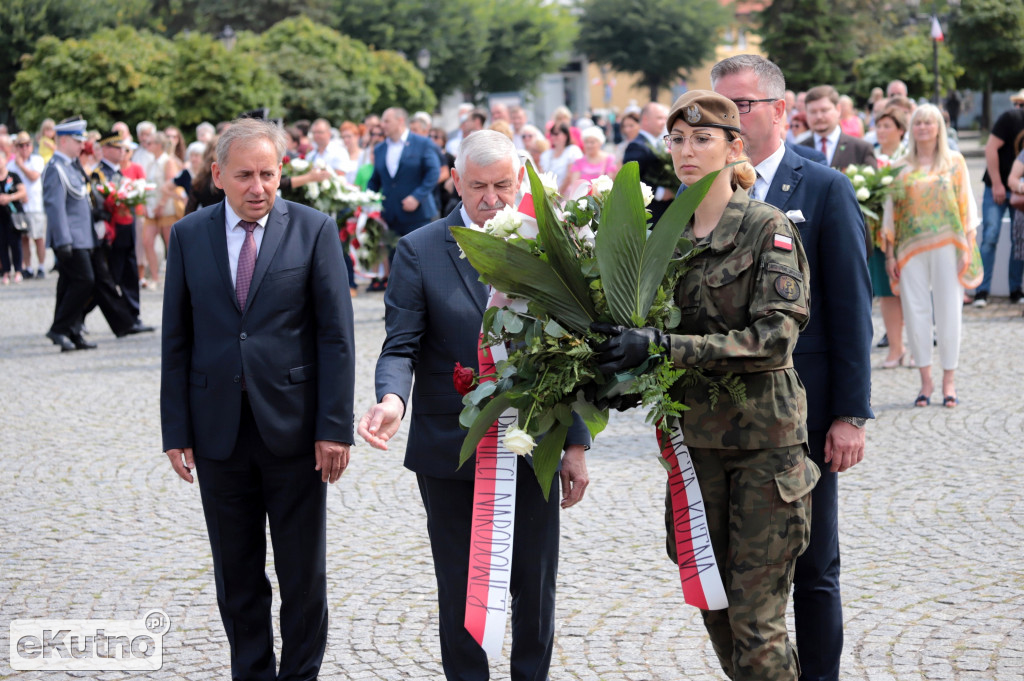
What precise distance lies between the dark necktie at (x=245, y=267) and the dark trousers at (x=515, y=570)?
0.90 metres

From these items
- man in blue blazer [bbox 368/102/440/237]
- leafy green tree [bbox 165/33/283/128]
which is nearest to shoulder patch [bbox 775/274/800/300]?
man in blue blazer [bbox 368/102/440/237]

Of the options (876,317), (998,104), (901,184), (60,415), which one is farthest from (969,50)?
(60,415)

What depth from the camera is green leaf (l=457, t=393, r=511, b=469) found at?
3.12 meters

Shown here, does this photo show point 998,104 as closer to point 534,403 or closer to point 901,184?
point 901,184

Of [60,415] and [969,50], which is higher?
[969,50]

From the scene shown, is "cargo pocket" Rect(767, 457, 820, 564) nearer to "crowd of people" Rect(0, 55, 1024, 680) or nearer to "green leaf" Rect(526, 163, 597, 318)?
"crowd of people" Rect(0, 55, 1024, 680)

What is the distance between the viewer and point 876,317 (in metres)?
12.3

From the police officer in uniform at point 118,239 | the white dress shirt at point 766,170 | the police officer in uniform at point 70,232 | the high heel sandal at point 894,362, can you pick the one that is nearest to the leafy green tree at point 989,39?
the high heel sandal at point 894,362

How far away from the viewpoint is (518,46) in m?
66.8

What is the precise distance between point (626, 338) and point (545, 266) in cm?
33

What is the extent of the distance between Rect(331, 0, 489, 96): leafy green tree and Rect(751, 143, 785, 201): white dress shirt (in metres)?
57.7

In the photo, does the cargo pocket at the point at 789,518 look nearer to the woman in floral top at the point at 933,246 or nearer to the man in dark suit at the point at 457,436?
the man in dark suit at the point at 457,436

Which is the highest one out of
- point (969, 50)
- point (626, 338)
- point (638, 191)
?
point (969, 50)

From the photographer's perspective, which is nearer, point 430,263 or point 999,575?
point 430,263
